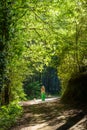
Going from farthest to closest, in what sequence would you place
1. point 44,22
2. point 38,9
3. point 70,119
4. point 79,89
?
1. point 79,89
2. point 44,22
3. point 38,9
4. point 70,119

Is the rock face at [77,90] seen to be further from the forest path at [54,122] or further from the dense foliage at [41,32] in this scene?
the forest path at [54,122]

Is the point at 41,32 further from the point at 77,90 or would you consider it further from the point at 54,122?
the point at 54,122

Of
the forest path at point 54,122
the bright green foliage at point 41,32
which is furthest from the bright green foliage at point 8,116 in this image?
the bright green foliage at point 41,32

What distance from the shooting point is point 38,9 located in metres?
18.0

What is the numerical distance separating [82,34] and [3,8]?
10.4 meters

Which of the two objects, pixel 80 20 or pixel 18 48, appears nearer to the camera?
pixel 18 48

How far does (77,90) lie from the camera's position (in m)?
22.2

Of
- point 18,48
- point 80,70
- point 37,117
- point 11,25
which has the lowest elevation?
point 37,117

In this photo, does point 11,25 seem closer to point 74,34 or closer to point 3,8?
point 3,8

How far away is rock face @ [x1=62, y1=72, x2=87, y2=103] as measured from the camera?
826 inches

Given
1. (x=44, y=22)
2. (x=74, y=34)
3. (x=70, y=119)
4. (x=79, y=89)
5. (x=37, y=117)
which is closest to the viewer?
(x=70, y=119)

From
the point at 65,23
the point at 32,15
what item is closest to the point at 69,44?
the point at 65,23

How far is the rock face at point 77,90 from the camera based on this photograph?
2098 centimetres

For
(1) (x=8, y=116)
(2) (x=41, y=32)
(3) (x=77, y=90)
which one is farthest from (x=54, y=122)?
(3) (x=77, y=90)
